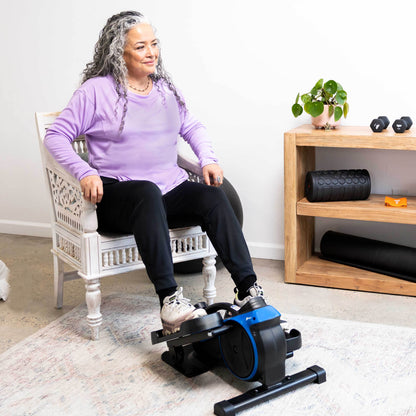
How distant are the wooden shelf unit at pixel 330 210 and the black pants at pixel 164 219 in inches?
21.7

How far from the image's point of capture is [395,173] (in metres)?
2.68

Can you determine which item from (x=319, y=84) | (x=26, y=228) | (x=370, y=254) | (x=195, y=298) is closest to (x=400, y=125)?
(x=319, y=84)

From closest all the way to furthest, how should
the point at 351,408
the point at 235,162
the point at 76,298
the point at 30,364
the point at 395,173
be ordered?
the point at 351,408
the point at 30,364
the point at 76,298
the point at 395,173
the point at 235,162

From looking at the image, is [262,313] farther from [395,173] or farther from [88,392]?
[395,173]

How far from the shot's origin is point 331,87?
98.7 inches

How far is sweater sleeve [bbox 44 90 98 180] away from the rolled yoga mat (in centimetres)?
120

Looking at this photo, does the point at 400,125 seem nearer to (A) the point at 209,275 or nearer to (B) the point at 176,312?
(A) the point at 209,275

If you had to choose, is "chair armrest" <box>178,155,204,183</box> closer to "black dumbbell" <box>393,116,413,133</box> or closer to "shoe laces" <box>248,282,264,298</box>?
"shoe laces" <box>248,282,264,298</box>

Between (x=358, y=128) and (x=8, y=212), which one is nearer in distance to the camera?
(x=358, y=128)

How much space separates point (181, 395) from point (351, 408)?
1.49 ft

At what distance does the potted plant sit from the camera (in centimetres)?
250

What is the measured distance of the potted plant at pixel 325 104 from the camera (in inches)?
98.6

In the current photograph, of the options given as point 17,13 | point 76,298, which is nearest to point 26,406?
point 76,298

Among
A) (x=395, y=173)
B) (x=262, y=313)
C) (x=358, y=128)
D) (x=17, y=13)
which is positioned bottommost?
(x=262, y=313)
